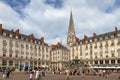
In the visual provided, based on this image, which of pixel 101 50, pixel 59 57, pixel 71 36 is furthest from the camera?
pixel 71 36

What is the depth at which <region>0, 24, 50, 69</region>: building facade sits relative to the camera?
64250mm

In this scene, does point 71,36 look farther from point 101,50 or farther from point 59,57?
point 101,50

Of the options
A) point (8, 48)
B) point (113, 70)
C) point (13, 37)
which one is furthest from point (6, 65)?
point (113, 70)

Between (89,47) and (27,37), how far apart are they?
26891 mm

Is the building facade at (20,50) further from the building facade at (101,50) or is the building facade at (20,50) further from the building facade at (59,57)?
the building facade at (101,50)

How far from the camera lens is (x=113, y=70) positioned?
64.8 meters

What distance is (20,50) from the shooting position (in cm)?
7038

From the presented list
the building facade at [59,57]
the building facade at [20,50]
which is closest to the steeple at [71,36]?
the building facade at [59,57]

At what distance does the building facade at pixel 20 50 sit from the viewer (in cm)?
6425

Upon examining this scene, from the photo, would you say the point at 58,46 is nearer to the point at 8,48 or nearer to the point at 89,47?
the point at 89,47

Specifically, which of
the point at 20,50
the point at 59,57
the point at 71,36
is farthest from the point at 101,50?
the point at 71,36

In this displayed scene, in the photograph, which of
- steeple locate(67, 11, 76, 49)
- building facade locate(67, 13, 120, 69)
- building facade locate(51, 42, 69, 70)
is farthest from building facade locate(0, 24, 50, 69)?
steeple locate(67, 11, 76, 49)

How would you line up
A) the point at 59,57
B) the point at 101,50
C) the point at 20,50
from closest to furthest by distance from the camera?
the point at 20,50 → the point at 101,50 → the point at 59,57

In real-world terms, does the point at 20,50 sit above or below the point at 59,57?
above
